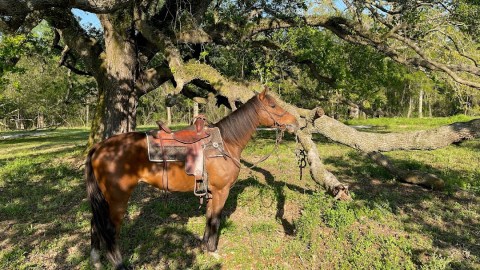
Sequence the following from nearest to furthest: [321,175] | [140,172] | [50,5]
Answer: [50,5] → [140,172] → [321,175]

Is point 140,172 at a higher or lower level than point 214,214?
higher

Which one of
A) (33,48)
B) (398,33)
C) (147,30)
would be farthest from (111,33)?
(398,33)

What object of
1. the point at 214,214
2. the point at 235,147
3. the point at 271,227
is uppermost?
the point at 235,147

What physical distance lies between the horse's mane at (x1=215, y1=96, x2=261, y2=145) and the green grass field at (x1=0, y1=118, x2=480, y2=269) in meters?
1.78

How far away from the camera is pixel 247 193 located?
27.1 ft

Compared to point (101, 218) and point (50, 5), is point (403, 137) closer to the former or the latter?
point (101, 218)

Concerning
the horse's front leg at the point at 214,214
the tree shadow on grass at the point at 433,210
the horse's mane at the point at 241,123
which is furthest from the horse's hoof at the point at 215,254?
the tree shadow on grass at the point at 433,210

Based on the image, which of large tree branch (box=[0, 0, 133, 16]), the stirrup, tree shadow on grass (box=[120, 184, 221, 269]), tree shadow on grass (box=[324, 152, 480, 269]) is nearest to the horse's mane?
the stirrup

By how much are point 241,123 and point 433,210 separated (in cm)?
496

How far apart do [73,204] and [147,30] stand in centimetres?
551

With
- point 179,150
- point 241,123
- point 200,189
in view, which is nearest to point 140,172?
point 179,150

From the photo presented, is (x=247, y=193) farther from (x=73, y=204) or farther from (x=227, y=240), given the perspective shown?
(x=73, y=204)

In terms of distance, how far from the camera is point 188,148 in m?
5.52

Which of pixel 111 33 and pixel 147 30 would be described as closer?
pixel 147 30
